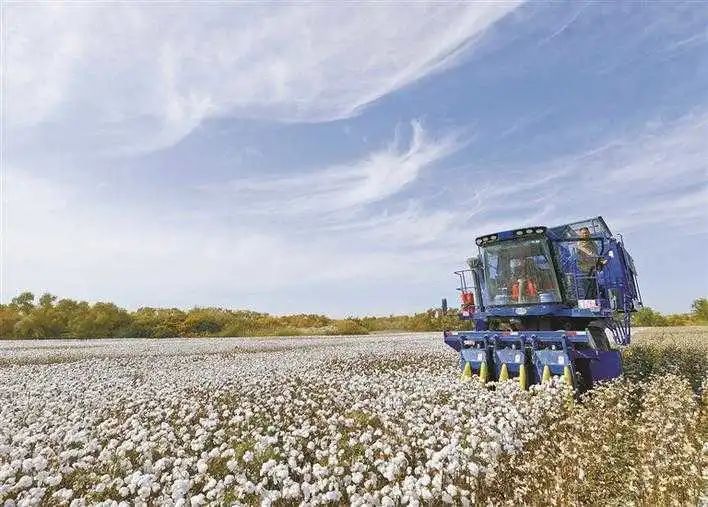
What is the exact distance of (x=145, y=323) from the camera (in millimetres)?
56281

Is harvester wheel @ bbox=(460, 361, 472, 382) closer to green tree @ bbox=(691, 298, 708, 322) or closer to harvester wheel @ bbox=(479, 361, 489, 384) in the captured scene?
harvester wheel @ bbox=(479, 361, 489, 384)

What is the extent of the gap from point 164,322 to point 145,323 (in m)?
2.03

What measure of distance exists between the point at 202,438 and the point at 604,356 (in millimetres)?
9727

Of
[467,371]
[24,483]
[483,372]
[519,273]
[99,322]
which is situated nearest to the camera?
[24,483]

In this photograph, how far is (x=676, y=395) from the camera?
29.7 feet

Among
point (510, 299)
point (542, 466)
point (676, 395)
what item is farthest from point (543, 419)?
point (510, 299)

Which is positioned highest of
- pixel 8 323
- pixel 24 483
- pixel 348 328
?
pixel 8 323

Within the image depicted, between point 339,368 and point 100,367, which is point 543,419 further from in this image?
point 100,367

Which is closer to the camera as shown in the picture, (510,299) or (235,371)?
(510,299)

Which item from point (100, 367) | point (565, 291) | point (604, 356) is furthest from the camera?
point (100, 367)

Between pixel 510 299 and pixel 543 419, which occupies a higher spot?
pixel 510 299

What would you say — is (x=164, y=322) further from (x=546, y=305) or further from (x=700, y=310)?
(x=700, y=310)

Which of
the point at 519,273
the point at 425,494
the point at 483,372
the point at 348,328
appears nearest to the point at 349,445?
the point at 425,494

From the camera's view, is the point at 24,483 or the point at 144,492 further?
the point at 24,483
